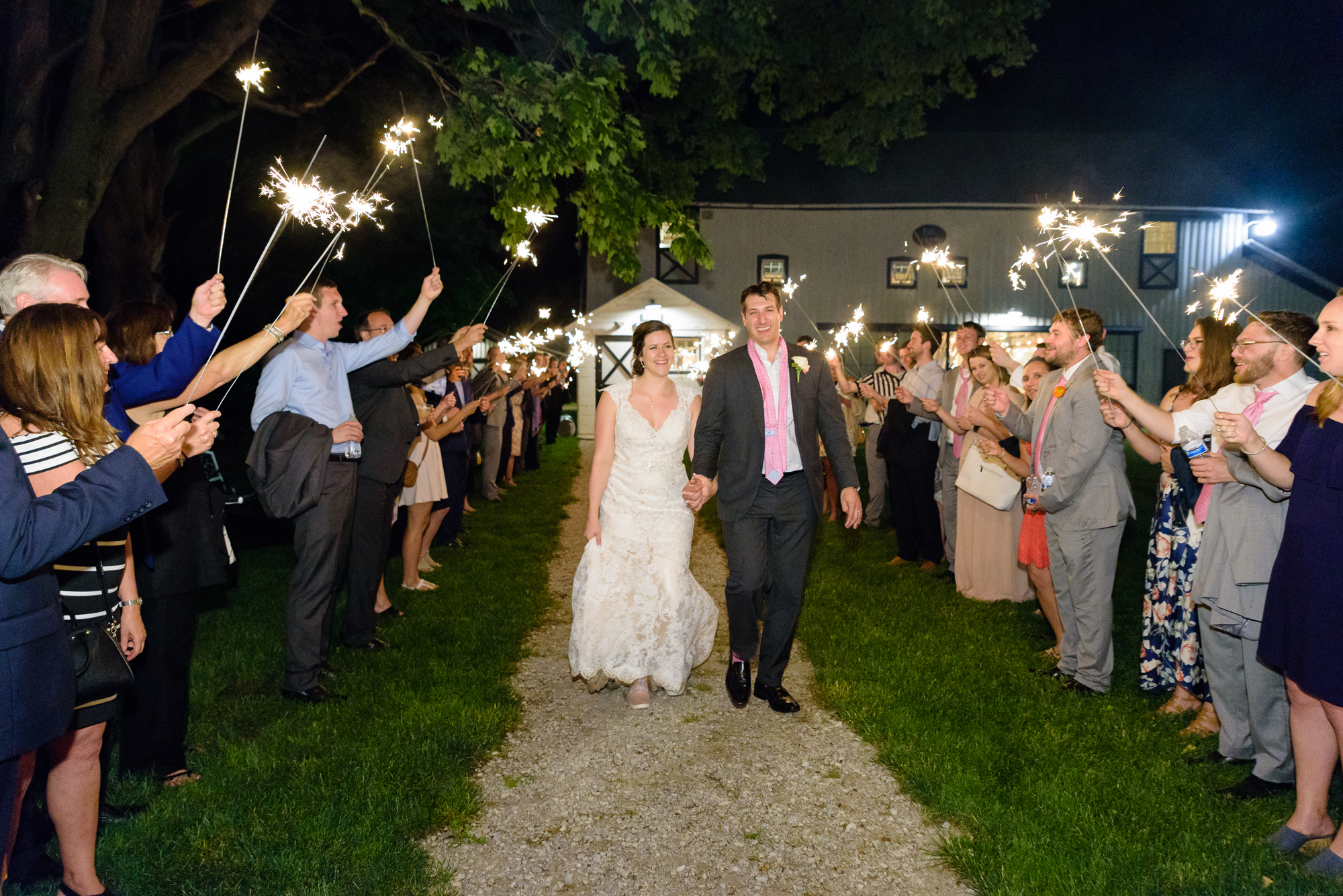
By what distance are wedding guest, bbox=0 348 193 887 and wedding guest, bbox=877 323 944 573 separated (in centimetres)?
759

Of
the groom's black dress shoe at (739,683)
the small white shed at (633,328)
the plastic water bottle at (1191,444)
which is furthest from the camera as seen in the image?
the small white shed at (633,328)

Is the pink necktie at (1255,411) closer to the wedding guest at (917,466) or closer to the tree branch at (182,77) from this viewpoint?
the wedding guest at (917,466)

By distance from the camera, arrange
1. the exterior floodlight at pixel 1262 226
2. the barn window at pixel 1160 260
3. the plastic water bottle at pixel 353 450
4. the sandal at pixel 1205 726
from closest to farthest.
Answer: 1. the sandal at pixel 1205 726
2. the plastic water bottle at pixel 353 450
3. the barn window at pixel 1160 260
4. the exterior floodlight at pixel 1262 226

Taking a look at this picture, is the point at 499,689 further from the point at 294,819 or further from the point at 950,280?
the point at 950,280

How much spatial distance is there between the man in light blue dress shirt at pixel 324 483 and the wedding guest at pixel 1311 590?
443 centimetres

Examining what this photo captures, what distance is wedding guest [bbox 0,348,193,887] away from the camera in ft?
7.36

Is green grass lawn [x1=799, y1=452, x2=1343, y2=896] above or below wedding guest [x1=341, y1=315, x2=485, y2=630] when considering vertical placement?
below

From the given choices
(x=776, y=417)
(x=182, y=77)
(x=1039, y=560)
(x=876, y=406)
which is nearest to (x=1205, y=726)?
(x=1039, y=560)

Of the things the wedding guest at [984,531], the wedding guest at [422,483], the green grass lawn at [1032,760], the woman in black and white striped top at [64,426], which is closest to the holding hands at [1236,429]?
the green grass lawn at [1032,760]

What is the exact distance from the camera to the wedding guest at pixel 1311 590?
330cm

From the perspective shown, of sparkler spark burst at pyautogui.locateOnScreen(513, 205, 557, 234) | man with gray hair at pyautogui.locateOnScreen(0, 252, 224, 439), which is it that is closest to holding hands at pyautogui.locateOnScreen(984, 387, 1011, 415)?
sparkler spark burst at pyautogui.locateOnScreen(513, 205, 557, 234)

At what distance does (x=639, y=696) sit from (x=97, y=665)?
318 centimetres

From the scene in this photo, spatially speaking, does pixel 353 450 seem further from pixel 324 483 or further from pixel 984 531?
pixel 984 531

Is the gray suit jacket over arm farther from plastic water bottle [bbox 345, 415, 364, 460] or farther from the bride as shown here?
plastic water bottle [bbox 345, 415, 364, 460]
